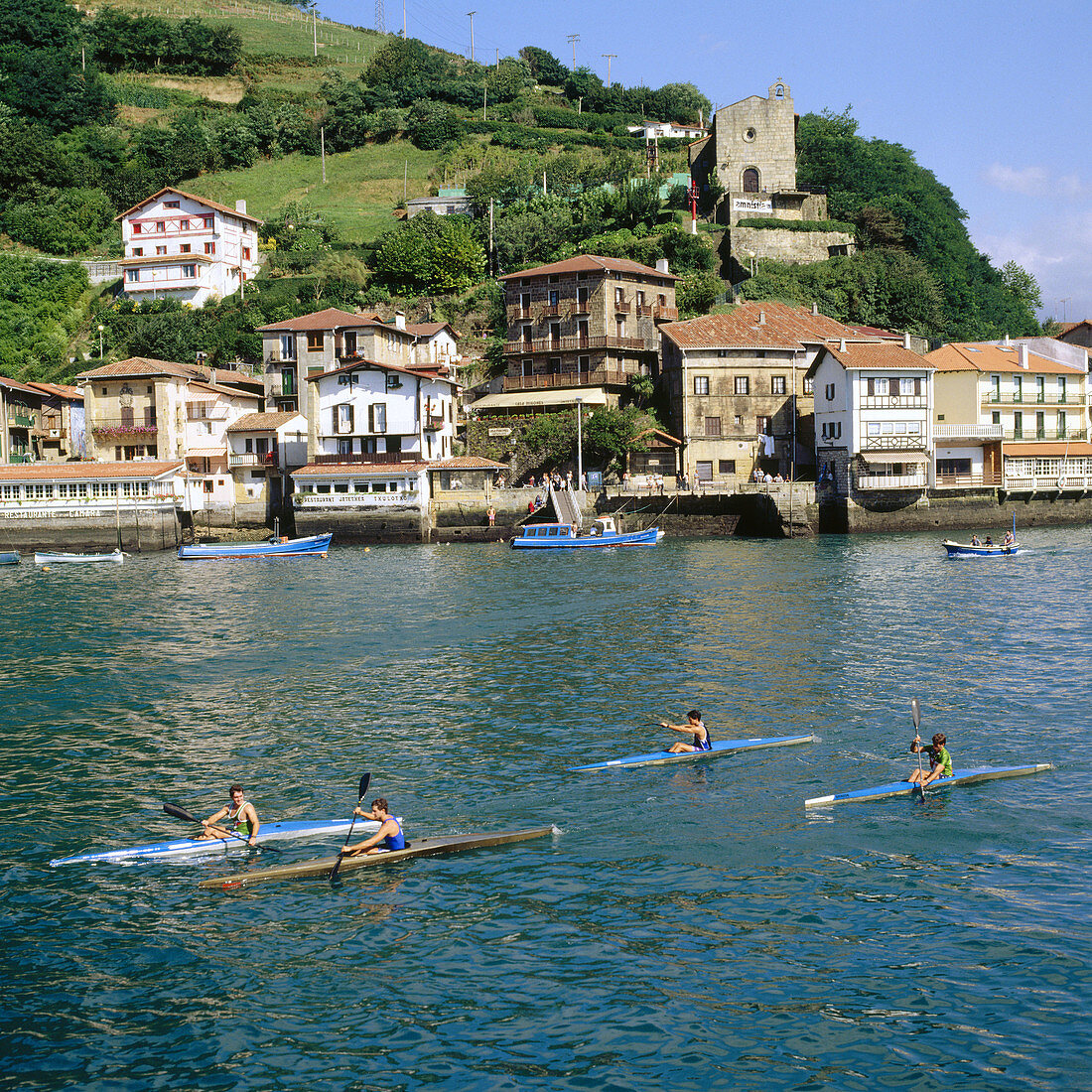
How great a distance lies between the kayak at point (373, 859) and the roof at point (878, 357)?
5781 centimetres

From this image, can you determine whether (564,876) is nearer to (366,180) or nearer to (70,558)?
(70,558)

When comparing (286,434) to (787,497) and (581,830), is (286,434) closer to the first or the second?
(787,497)

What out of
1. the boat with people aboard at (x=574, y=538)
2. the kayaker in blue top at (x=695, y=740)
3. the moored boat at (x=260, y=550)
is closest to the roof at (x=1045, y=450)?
the boat with people aboard at (x=574, y=538)

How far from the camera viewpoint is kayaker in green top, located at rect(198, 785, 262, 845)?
1759 cm

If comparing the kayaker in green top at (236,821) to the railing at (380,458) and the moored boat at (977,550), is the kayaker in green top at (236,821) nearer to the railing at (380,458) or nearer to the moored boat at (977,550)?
the moored boat at (977,550)

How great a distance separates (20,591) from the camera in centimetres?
5138

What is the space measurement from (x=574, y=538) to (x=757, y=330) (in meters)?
24.5

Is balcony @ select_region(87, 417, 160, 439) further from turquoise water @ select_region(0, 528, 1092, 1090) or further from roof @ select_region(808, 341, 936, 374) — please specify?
roof @ select_region(808, 341, 936, 374)

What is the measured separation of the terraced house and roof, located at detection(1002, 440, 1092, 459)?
89.9 ft

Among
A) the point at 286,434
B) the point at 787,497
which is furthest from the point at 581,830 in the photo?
the point at 286,434

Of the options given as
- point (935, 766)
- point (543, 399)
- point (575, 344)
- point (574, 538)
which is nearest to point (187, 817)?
point (935, 766)

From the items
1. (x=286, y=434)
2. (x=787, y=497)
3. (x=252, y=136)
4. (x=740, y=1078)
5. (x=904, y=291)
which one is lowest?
(x=740, y=1078)

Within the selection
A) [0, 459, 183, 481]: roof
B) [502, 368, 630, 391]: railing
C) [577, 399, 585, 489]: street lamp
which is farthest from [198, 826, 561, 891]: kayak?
[502, 368, 630, 391]: railing

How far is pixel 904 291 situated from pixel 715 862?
8424 cm
